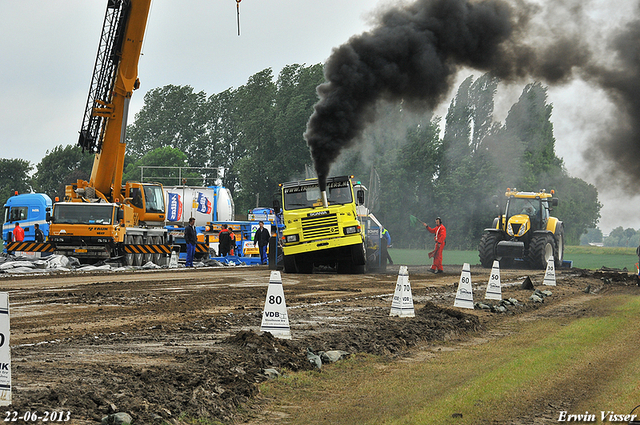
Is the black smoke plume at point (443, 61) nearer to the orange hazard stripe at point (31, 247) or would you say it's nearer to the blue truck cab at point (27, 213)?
the orange hazard stripe at point (31, 247)

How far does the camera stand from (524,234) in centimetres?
2948

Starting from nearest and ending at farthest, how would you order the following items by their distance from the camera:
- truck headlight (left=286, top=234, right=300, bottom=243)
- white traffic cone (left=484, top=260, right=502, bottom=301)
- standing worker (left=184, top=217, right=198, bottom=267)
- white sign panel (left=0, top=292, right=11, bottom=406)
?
white sign panel (left=0, top=292, right=11, bottom=406) → white traffic cone (left=484, top=260, right=502, bottom=301) → truck headlight (left=286, top=234, right=300, bottom=243) → standing worker (left=184, top=217, right=198, bottom=267)

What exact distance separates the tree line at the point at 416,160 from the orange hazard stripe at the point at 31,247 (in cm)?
1628

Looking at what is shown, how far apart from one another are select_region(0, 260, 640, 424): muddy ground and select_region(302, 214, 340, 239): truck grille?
84.1 inches

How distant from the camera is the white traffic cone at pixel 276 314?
912 centimetres

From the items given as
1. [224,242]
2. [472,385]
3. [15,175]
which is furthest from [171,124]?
[472,385]

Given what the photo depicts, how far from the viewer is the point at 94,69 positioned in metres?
25.0

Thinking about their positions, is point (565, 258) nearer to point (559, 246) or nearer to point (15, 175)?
point (559, 246)

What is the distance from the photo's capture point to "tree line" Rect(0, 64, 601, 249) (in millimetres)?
48969

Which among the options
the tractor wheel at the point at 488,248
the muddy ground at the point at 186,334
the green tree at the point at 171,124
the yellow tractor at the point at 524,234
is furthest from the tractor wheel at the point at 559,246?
the green tree at the point at 171,124

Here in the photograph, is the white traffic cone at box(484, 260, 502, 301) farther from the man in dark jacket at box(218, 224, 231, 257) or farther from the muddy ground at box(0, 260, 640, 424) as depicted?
the man in dark jacket at box(218, 224, 231, 257)

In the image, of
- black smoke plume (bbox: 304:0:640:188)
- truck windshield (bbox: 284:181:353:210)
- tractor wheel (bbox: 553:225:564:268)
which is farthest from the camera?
tractor wheel (bbox: 553:225:564:268)

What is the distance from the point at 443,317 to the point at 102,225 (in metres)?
17.2

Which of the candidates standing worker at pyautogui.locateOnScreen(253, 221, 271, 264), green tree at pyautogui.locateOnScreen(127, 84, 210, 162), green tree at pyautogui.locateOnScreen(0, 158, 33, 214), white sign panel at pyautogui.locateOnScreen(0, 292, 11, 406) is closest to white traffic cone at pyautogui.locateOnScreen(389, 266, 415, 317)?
white sign panel at pyautogui.locateOnScreen(0, 292, 11, 406)
